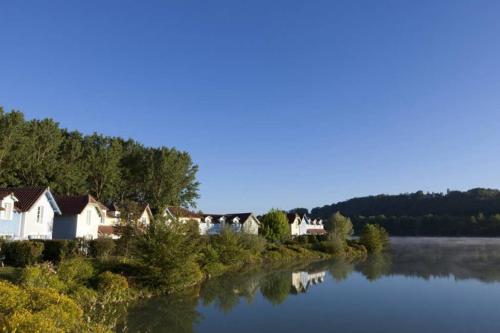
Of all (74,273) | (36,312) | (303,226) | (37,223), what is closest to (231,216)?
(303,226)

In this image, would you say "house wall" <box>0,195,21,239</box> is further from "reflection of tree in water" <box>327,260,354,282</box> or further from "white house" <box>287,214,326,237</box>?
"white house" <box>287,214,326,237</box>

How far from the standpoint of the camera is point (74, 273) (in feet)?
78.0

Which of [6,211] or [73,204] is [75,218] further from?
[6,211]

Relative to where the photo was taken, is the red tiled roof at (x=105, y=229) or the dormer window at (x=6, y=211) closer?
the dormer window at (x=6, y=211)

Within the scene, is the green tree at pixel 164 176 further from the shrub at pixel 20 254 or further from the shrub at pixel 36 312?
the shrub at pixel 36 312

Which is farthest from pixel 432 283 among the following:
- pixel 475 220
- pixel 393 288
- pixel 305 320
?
pixel 475 220

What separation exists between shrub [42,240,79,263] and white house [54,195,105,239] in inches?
518

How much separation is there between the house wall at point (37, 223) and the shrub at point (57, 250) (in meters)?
8.18

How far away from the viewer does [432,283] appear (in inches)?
1471

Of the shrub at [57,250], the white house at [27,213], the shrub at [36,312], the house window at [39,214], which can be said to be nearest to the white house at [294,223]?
the white house at [27,213]

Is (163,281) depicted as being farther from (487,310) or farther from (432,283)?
(432,283)

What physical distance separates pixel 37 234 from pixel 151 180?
33.4 metres

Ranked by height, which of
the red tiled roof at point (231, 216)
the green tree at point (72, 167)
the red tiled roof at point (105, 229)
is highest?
the green tree at point (72, 167)

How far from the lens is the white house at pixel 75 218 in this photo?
4253 cm
